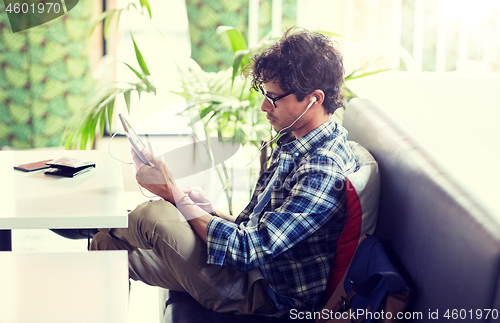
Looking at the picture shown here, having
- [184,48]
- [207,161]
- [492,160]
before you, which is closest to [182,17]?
[184,48]

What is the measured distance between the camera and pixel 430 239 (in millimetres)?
789

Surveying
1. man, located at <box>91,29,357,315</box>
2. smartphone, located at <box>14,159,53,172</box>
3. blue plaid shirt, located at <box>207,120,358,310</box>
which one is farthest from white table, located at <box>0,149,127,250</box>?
blue plaid shirt, located at <box>207,120,358,310</box>

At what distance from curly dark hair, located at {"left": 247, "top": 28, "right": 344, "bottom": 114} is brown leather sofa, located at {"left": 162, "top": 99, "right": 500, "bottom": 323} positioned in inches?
7.8

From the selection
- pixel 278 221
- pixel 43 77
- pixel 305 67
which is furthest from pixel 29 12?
pixel 278 221

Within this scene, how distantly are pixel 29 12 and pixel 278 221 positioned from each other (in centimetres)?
276

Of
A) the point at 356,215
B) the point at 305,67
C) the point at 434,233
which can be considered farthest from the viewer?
the point at 305,67

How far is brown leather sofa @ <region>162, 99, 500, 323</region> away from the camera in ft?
2.06

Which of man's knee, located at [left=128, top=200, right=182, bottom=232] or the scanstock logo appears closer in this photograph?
man's knee, located at [left=128, top=200, right=182, bottom=232]

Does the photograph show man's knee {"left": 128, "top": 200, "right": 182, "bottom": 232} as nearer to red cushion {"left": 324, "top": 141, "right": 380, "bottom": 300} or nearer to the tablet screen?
the tablet screen

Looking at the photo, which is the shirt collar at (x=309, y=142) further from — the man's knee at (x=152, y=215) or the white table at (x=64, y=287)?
the white table at (x=64, y=287)

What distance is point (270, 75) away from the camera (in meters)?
1.22

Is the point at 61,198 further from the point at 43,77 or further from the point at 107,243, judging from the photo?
the point at 43,77

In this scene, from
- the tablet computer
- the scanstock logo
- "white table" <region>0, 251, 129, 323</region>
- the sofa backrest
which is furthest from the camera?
the scanstock logo

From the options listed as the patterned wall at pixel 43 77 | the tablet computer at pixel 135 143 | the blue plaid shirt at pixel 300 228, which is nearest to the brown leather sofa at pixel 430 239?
the blue plaid shirt at pixel 300 228
